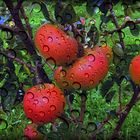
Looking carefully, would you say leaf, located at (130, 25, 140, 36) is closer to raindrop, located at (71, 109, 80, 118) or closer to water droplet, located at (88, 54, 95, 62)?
water droplet, located at (88, 54, 95, 62)

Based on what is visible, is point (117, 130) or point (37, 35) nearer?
point (37, 35)

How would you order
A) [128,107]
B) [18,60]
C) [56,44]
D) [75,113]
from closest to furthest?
[56,44] → [18,60] → [128,107] → [75,113]

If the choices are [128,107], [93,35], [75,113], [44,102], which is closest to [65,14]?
[93,35]

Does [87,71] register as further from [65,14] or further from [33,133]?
[33,133]

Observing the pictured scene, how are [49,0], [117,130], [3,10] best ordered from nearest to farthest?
[49,0], [3,10], [117,130]

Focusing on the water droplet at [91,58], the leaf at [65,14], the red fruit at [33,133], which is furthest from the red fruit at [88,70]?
the red fruit at [33,133]

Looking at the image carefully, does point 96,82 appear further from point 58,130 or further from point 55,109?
point 58,130

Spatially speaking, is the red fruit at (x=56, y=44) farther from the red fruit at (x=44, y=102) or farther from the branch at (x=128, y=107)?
the branch at (x=128, y=107)

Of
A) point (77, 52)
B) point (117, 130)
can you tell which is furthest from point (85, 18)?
point (117, 130)
